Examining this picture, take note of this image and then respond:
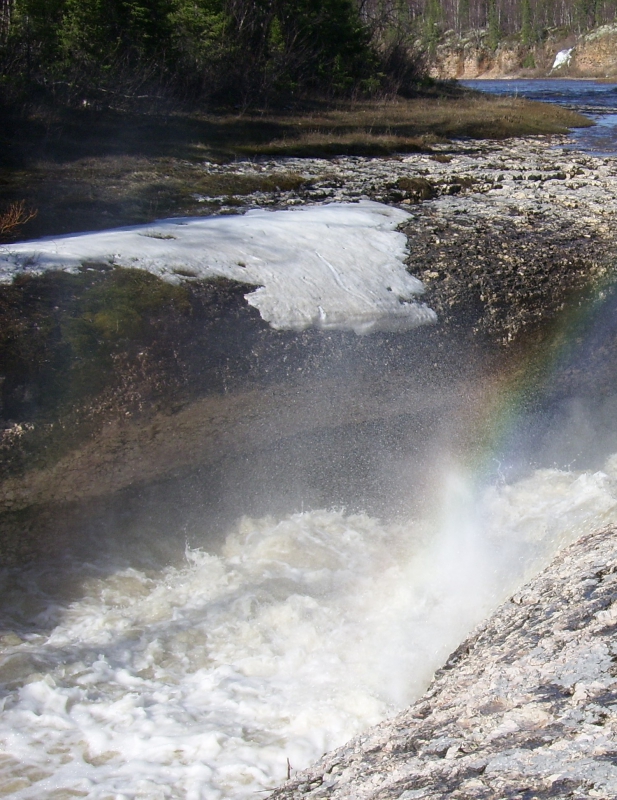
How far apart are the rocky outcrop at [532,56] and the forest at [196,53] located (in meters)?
39.0

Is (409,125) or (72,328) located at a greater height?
(409,125)

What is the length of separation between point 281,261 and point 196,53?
16788 mm

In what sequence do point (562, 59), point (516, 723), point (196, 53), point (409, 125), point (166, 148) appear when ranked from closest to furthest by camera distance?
point (516, 723), point (166, 148), point (409, 125), point (196, 53), point (562, 59)

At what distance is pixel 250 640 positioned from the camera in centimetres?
433

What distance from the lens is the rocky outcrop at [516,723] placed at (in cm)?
203

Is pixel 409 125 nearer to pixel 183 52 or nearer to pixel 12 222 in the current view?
pixel 183 52

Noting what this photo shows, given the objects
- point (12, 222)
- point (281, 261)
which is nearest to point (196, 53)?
point (12, 222)

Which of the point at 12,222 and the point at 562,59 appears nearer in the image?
the point at 12,222

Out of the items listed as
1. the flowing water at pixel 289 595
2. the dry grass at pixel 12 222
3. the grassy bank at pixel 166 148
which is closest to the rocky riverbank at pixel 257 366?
the flowing water at pixel 289 595

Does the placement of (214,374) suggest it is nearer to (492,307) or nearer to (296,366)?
(296,366)

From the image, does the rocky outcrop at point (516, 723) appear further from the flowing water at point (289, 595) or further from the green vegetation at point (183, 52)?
the green vegetation at point (183, 52)

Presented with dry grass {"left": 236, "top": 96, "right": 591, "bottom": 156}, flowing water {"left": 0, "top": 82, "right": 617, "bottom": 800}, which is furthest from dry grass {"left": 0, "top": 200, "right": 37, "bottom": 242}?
dry grass {"left": 236, "top": 96, "right": 591, "bottom": 156}

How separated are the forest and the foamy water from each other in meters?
13.0

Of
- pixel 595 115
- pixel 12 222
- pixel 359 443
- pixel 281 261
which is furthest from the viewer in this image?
pixel 595 115
